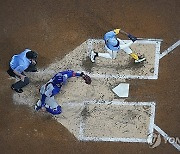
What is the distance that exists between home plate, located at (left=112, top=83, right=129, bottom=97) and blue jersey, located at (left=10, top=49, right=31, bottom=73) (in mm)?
1993

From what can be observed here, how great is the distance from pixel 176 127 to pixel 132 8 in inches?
116

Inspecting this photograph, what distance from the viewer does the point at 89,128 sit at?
12.5 m

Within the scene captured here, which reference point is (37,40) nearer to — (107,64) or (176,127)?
(107,64)

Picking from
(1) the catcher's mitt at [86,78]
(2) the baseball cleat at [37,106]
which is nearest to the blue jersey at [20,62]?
(2) the baseball cleat at [37,106]

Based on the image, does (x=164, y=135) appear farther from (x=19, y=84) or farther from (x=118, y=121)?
(x=19, y=84)

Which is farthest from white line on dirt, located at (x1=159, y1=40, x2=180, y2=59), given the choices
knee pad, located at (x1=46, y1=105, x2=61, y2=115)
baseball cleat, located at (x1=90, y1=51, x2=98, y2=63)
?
knee pad, located at (x1=46, y1=105, x2=61, y2=115)

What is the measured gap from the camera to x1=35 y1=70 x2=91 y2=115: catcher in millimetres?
11711

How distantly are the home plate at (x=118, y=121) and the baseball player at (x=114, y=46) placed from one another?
1009mm

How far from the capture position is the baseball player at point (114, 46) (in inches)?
480

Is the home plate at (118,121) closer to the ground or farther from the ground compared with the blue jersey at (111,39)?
closer to the ground

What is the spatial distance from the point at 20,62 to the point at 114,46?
6.47 ft

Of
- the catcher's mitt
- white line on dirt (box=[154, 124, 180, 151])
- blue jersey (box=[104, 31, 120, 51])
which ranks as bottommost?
white line on dirt (box=[154, 124, 180, 151])

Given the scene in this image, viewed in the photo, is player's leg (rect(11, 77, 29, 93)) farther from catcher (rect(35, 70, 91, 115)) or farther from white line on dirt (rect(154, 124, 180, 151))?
white line on dirt (rect(154, 124, 180, 151))

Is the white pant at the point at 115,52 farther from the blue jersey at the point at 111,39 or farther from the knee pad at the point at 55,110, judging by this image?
the knee pad at the point at 55,110
